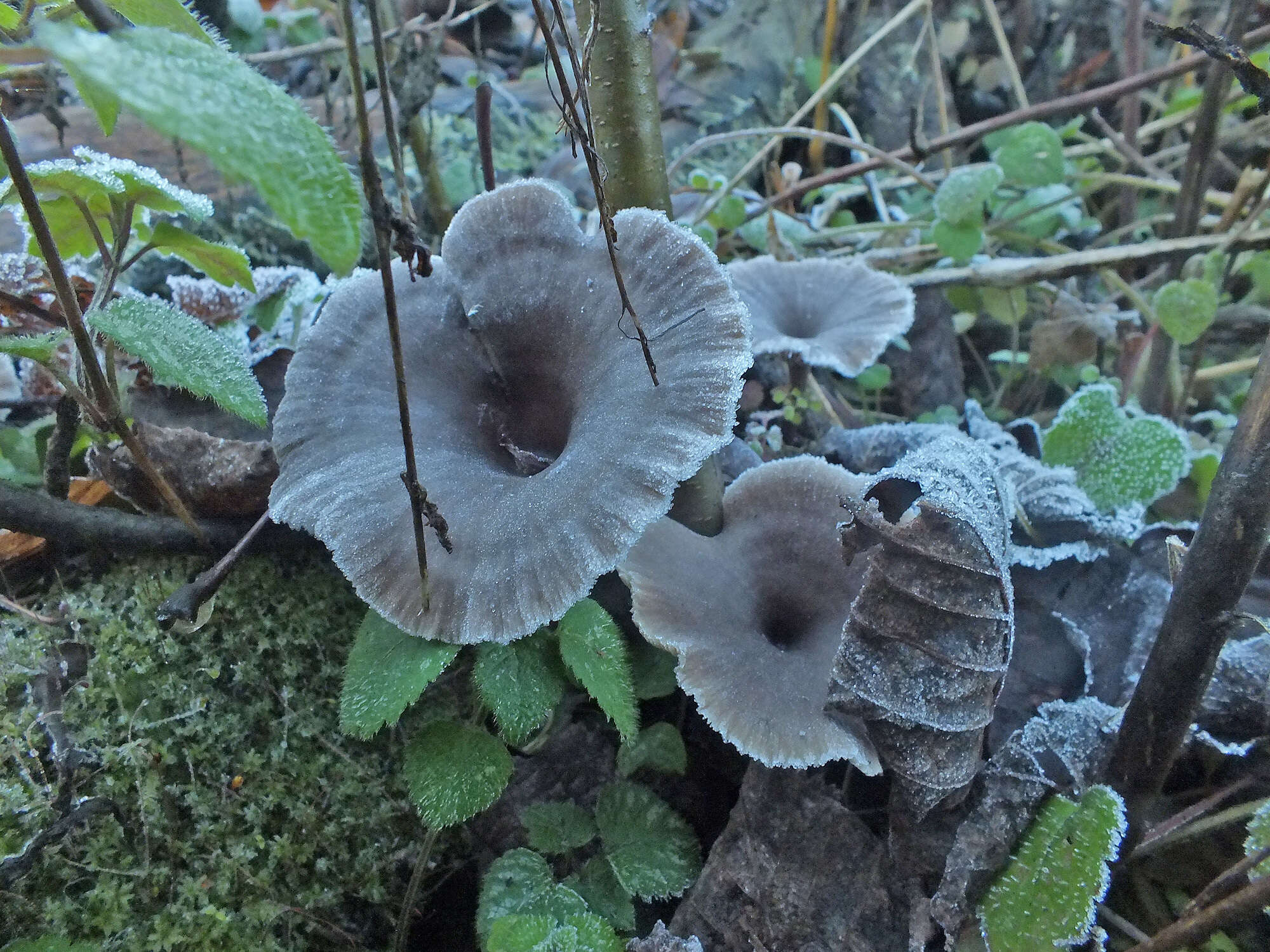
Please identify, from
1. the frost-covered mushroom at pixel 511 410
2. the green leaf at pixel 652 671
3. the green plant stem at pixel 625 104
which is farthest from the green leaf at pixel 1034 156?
the green leaf at pixel 652 671

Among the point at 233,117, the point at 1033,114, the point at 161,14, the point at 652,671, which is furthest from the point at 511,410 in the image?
the point at 1033,114

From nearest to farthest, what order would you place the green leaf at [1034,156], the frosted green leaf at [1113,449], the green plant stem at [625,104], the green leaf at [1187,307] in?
the green plant stem at [625,104] < the frosted green leaf at [1113,449] < the green leaf at [1187,307] < the green leaf at [1034,156]

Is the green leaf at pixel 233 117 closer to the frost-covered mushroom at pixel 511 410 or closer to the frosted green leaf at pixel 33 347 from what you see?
the frosted green leaf at pixel 33 347

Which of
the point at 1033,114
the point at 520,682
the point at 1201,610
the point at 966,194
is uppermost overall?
the point at 1033,114

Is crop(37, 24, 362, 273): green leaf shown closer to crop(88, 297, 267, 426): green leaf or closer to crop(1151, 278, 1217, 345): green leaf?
crop(88, 297, 267, 426): green leaf

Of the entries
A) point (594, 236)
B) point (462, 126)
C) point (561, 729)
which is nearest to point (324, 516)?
point (561, 729)

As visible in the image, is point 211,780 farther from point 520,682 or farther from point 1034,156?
point 1034,156

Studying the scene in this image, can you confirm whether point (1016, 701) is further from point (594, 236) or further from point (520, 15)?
point (520, 15)
